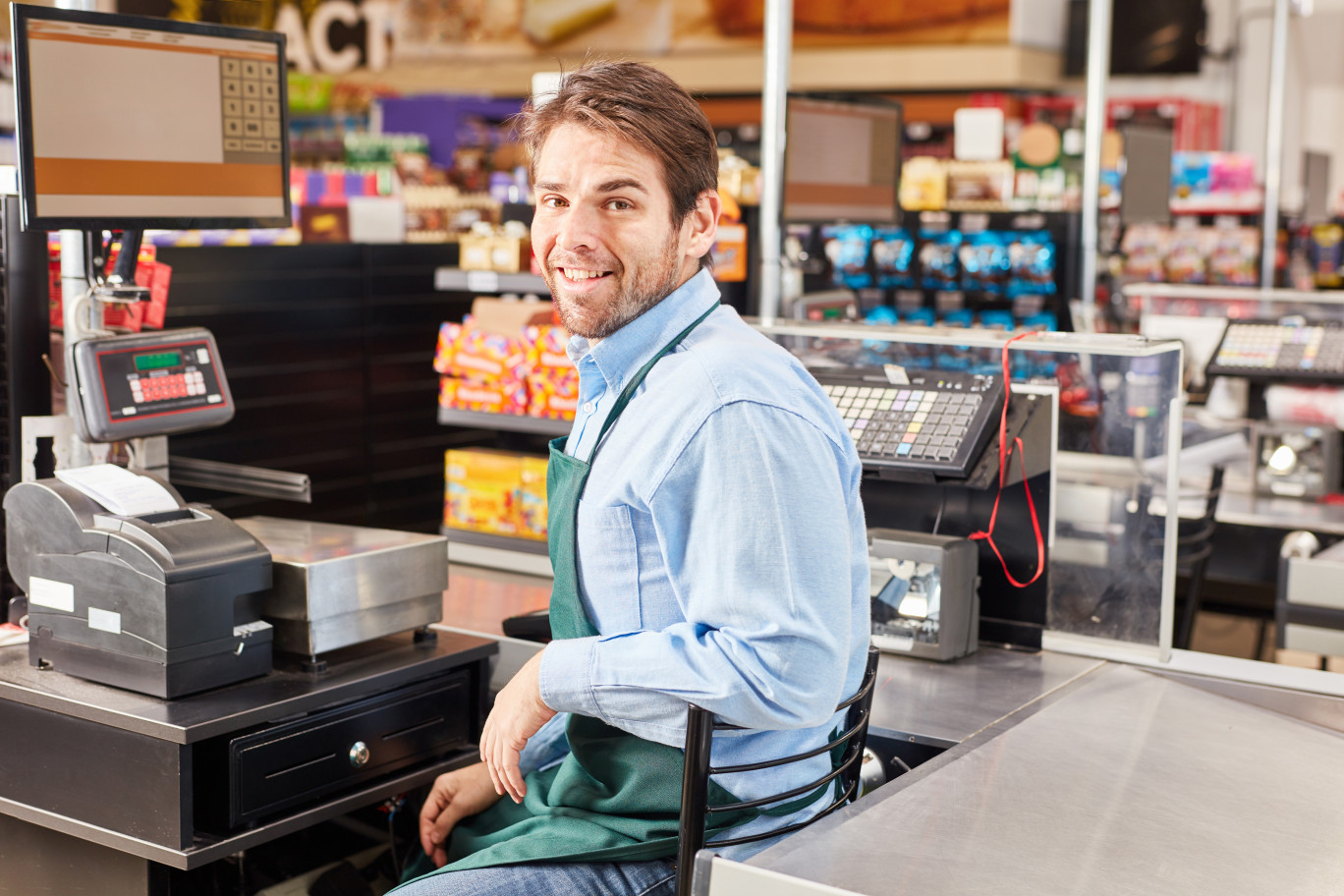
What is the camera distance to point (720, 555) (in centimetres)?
148

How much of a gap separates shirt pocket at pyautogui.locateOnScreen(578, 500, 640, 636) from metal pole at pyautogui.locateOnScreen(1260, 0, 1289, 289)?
20.5ft

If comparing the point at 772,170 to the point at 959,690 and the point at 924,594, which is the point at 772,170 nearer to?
the point at 924,594

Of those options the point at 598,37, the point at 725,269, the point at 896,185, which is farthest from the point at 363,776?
the point at 598,37

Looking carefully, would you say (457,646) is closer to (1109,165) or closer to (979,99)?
(1109,165)

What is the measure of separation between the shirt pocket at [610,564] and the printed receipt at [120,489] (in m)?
0.79

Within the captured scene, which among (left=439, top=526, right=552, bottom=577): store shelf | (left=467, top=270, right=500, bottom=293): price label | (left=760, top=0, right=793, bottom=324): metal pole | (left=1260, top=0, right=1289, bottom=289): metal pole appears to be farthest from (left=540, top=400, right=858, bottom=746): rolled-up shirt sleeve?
(left=1260, top=0, right=1289, bottom=289): metal pole

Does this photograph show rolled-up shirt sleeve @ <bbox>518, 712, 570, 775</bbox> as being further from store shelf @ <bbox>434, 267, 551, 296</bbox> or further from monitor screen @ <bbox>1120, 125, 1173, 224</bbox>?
monitor screen @ <bbox>1120, 125, 1173, 224</bbox>

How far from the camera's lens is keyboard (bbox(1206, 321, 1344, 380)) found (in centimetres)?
443

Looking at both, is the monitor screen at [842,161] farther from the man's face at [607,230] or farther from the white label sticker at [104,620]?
the white label sticker at [104,620]

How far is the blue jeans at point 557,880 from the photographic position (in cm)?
163

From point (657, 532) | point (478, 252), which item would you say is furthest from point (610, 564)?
point (478, 252)

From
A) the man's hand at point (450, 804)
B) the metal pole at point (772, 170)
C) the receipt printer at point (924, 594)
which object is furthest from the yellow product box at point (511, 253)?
the man's hand at point (450, 804)

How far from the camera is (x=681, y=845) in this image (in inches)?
61.3

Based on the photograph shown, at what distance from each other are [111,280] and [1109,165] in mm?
6059
